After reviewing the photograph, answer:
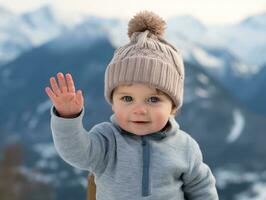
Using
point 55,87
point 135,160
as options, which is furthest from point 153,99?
point 55,87

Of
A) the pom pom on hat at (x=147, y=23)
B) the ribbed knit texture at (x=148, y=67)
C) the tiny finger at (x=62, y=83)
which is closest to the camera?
the tiny finger at (x=62, y=83)

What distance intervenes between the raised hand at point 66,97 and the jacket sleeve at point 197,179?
0.36 meters

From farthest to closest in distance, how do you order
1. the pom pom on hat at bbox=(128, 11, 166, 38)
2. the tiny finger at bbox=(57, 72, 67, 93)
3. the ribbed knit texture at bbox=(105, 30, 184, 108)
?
the pom pom on hat at bbox=(128, 11, 166, 38) → the ribbed knit texture at bbox=(105, 30, 184, 108) → the tiny finger at bbox=(57, 72, 67, 93)

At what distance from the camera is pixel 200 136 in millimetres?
35062

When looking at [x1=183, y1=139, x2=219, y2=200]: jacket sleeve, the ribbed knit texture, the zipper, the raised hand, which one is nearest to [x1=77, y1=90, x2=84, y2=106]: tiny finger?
the raised hand

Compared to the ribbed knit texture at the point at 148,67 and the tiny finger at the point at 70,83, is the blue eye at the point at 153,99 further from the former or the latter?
the tiny finger at the point at 70,83

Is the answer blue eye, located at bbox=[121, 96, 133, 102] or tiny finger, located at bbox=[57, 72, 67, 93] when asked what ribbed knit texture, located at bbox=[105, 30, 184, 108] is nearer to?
blue eye, located at bbox=[121, 96, 133, 102]

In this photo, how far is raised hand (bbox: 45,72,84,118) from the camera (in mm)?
1382

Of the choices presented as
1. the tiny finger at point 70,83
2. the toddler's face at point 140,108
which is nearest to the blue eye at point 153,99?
the toddler's face at point 140,108

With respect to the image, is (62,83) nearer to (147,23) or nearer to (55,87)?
(55,87)

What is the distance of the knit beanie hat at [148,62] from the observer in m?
1.47

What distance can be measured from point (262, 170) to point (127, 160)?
3612cm

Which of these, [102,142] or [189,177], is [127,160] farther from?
[189,177]

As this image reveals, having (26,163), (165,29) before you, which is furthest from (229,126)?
(165,29)
